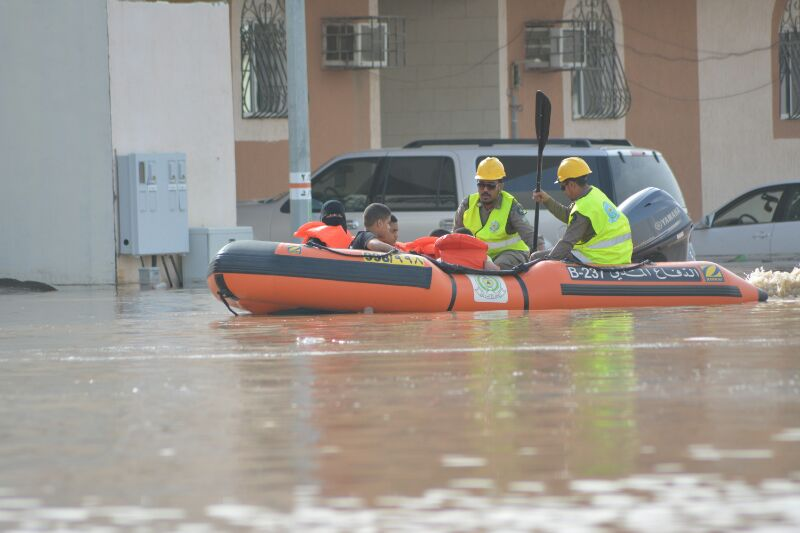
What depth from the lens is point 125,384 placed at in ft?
31.4

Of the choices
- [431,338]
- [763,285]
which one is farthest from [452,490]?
[763,285]

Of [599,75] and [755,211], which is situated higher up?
[599,75]

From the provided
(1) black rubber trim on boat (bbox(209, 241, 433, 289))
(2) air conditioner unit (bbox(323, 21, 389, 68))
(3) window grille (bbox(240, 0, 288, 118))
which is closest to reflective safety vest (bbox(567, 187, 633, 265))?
(1) black rubber trim on boat (bbox(209, 241, 433, 289))

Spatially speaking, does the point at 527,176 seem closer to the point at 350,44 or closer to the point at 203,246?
the point at 203,246

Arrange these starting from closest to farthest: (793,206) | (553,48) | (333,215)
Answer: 1. (333,215)
2. (793,206)
3. (553,48)

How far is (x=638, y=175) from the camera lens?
1898 centimetres

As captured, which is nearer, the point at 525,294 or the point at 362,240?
the point at 525,294

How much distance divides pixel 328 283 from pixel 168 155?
5593 millimetres

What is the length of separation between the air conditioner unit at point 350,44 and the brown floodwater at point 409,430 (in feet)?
45.4

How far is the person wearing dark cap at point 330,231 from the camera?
1509cm

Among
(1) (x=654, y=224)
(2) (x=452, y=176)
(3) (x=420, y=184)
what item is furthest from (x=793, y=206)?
(1) (x=654, y=224)

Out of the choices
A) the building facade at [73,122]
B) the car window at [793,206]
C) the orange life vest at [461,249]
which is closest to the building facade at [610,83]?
the car window at [793,206]

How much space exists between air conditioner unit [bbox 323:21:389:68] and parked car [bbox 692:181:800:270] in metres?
6.15

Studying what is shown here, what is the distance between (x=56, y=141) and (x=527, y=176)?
5172 millimetres
